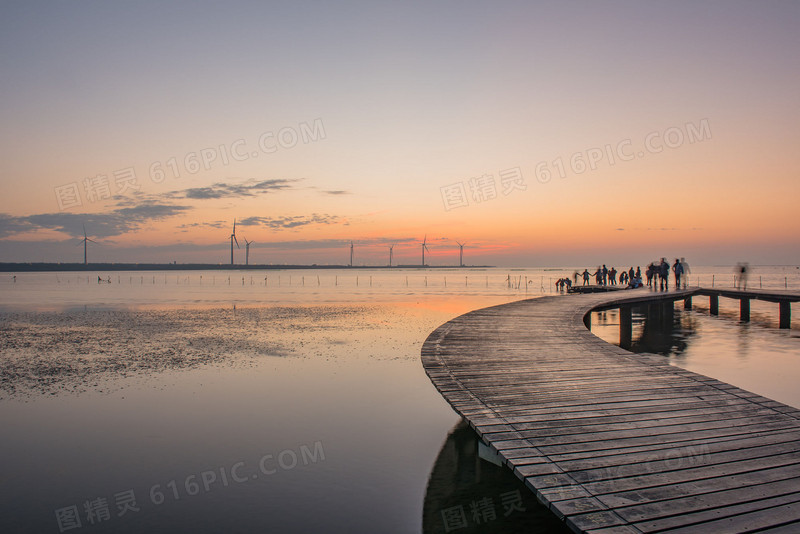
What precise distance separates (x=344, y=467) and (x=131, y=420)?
4900mm

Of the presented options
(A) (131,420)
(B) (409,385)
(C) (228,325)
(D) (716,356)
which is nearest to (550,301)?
A: (D) (716,356)

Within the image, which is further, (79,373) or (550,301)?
(550,301)

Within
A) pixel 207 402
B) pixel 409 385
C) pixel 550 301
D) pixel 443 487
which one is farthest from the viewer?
pixel 550 301

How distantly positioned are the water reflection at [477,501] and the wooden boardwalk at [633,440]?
4.00 feet

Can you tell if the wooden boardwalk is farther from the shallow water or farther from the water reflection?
the shallow water

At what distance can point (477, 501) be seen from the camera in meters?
6.50

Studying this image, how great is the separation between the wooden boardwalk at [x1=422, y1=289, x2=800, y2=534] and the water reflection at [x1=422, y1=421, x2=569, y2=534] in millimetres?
1218

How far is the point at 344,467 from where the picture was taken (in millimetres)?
7676

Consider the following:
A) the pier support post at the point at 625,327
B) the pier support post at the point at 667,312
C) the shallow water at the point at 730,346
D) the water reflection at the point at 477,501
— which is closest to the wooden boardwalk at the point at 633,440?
the water reflection at the point at 477,501

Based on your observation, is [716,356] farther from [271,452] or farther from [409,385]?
[271,452]

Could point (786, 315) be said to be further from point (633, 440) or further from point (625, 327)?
point (633, 440)

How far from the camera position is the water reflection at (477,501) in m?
5.86

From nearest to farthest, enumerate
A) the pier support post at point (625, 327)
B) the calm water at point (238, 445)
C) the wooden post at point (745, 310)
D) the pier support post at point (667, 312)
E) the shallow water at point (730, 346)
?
the calm water at point (238, 445), the shallow water at point (730, 346), the pier support post at point (625, 327), the pier support post at point (667, 312), the wooden post at point (745, 310)

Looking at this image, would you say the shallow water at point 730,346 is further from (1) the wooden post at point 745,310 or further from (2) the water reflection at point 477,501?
(2) the water reflection at point 477,501
